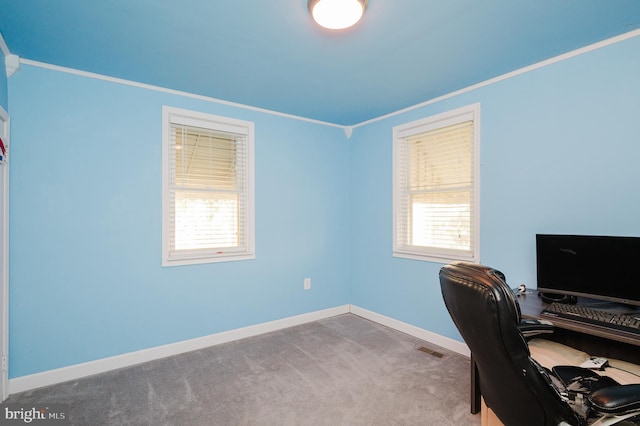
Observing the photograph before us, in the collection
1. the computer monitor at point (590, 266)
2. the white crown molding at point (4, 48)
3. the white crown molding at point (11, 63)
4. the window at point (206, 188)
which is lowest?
the computer monitor at point (590, 266)

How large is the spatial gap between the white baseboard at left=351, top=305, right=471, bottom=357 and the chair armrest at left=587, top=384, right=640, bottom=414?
5.55ft

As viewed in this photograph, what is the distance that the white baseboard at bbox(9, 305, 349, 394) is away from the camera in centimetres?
243

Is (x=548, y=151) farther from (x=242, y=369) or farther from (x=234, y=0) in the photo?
(x=242, y=369)

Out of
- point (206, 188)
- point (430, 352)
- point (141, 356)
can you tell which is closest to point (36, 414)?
point (141, 356)

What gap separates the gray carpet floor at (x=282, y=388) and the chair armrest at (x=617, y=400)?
1.06 meters

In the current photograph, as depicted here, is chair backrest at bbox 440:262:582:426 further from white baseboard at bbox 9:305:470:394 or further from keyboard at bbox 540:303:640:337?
white baseboard at bbox 9:305:470:394

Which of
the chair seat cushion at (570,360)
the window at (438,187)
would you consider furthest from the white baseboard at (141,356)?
the chair seat cushion at (570,360)

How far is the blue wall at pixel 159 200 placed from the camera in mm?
2236

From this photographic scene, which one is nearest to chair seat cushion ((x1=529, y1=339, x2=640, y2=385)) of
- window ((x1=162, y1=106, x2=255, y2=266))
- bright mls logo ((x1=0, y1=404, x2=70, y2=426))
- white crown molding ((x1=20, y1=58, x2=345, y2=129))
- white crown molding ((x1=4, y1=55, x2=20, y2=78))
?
window ((x1=162, y1=106, x2=255, y2=266))

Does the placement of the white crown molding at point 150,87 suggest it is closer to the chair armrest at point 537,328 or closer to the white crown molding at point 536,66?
the white crown molding at point 536,66

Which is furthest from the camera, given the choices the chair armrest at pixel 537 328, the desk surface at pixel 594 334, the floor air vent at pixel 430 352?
the floor air vent at pixel 430 352

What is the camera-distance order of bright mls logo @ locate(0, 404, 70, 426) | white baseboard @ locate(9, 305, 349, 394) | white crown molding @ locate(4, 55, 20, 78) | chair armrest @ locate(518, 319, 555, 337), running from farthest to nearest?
white baseboard @ locate(9, 305, 349, 394), white crown molding @ locate(4, 55, 20, 78), bright mls logo @ locate(0, 404, 70, 426), chair armrest @ locate(518, 319, 555, 337)

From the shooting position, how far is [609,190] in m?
2.16

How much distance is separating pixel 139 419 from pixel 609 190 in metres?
3.44
